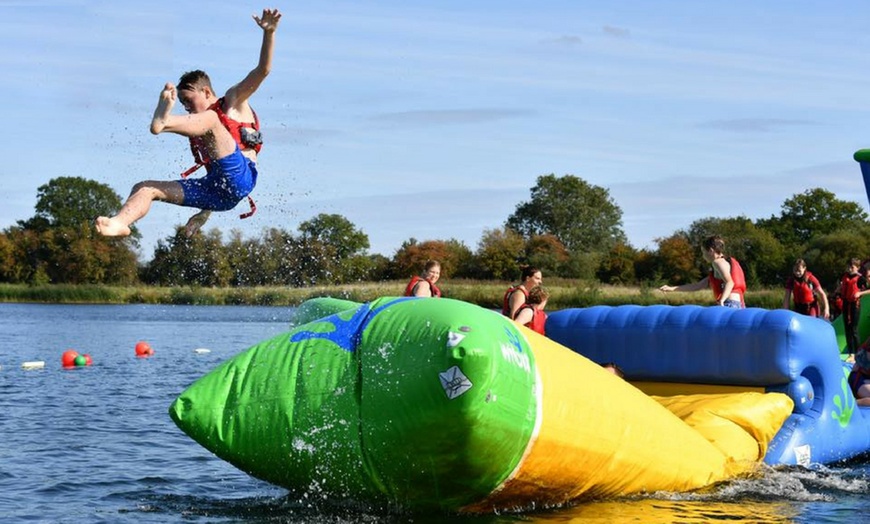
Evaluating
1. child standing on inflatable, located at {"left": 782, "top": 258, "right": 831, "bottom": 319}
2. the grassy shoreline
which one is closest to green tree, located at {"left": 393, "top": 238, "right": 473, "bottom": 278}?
the grassy shoreline

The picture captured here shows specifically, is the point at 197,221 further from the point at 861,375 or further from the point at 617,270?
the point at 617,270

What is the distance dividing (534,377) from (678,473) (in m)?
1.61

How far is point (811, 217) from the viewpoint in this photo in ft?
178

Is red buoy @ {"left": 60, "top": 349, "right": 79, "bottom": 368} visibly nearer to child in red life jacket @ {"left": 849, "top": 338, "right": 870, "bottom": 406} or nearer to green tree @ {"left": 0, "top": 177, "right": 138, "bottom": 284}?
child in red life jacket @ {"left": 849, "top": 338, "right": 870, "bottom": 406}

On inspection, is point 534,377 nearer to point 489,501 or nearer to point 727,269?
point 489,501

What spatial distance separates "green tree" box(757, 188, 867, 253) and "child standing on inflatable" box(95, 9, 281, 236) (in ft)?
156

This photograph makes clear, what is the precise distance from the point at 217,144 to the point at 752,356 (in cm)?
465

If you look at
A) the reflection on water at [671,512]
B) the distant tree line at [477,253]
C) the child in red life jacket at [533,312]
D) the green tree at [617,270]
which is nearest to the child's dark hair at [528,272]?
the child in red life jacket at [533,312]

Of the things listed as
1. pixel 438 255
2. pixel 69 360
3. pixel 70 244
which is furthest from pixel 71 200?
pixel 69 360

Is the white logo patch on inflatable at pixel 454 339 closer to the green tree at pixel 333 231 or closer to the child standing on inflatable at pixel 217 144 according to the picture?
the child standing on inflatable at pixel 217 144

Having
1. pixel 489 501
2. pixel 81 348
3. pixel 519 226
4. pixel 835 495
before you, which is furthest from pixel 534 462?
pixel 519 226

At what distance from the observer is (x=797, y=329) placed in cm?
952

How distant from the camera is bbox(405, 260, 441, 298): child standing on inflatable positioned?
1032 cm

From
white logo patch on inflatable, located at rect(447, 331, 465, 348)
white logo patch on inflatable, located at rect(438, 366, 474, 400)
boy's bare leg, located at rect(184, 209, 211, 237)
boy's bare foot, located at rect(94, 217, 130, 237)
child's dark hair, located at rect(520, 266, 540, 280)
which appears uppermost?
boy's bare leg, located at rect(184, 209, 211, 237)
